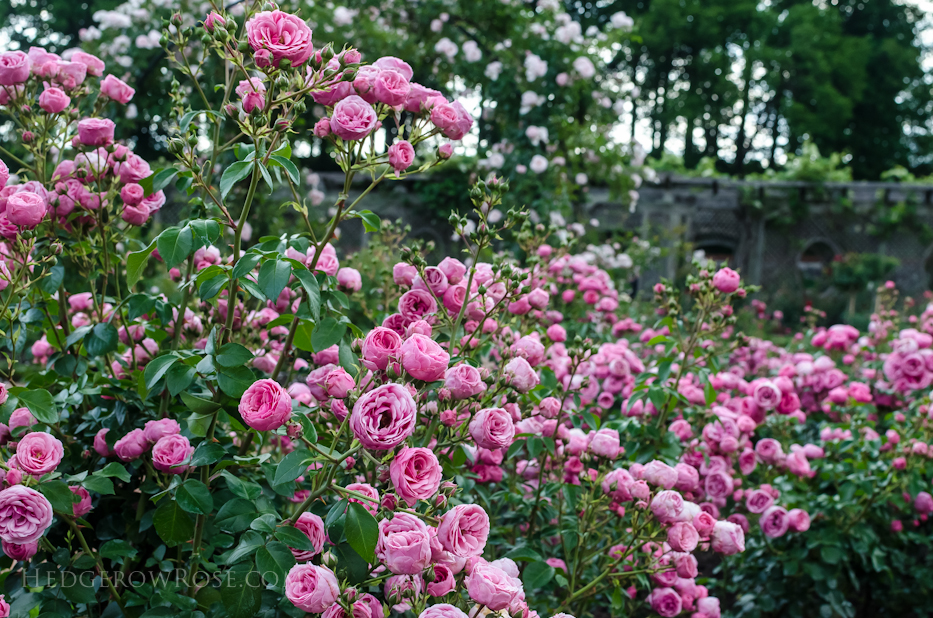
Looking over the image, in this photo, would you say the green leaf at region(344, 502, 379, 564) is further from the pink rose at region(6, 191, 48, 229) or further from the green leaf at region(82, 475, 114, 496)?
the pink rose at region(6, 191, 48, 229)

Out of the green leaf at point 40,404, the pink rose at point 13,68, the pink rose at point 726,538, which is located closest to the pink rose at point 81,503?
→ the green leaf at point 40,404

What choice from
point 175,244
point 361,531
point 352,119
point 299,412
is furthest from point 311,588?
point 352,119

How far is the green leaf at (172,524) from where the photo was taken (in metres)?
1.08

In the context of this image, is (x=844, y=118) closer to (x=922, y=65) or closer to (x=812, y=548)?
(x=922, y=65)

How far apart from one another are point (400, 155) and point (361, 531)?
60cm

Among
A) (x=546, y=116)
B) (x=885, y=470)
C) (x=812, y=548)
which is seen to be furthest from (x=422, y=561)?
(x=546, y=116)

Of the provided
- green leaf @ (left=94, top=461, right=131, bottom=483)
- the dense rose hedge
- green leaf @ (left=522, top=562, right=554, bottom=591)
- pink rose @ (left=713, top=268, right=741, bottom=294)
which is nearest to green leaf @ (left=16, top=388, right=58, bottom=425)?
the dense rose hedge

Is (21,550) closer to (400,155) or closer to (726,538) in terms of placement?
(400,155)

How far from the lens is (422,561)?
2.82 feet

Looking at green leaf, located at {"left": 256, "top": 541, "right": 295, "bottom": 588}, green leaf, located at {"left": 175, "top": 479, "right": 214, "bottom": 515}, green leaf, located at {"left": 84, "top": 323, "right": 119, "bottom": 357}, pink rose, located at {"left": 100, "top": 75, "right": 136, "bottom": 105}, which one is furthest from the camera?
pink rose, located at {"left": 100, "top": 75, "right": 136, "bottom": 105}

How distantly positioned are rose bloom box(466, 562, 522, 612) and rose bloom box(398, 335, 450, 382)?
260 mm

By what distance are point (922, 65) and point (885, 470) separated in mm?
21581

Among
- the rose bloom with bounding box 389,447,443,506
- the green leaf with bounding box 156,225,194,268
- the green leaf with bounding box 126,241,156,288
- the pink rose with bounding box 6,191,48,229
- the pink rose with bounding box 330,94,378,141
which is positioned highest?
the pink rose with bounding box 330,94,378,141

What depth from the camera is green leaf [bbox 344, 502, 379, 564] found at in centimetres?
90
